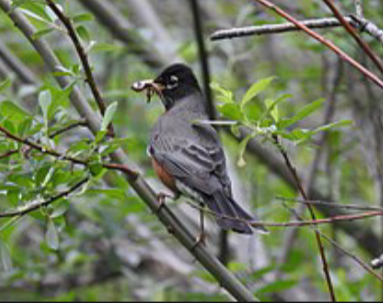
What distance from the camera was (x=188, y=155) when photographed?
141 inches

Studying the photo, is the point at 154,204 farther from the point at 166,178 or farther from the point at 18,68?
the point at 18,68

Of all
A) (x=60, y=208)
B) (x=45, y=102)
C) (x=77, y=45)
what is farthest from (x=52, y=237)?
(x=77, y=45)

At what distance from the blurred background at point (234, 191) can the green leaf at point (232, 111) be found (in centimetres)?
128

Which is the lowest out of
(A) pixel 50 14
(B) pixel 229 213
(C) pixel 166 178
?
(C) pixel 166 178

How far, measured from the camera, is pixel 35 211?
2.43 metres

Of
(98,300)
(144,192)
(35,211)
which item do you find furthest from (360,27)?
(98,300)

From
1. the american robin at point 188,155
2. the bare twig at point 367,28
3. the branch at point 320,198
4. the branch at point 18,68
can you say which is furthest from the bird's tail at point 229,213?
the branch at point 18,68

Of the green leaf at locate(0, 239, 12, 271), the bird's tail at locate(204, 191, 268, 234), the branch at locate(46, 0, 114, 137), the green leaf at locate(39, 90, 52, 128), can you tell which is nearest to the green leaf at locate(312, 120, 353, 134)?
the bird's tail at locate(204, 191, 268, 234)

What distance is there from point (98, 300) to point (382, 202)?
178 centimetres

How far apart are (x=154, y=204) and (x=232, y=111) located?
53 cm

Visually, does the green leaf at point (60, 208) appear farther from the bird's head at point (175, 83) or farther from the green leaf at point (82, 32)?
the bird's head at point (175, 83)

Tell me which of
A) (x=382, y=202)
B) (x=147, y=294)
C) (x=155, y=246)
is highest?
(x=382, y=202)

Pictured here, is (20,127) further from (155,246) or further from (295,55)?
(295,55)

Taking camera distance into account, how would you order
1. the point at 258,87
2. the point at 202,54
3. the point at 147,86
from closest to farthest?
the point at 258,87 → the point at 147,86 → the point at 202,54
